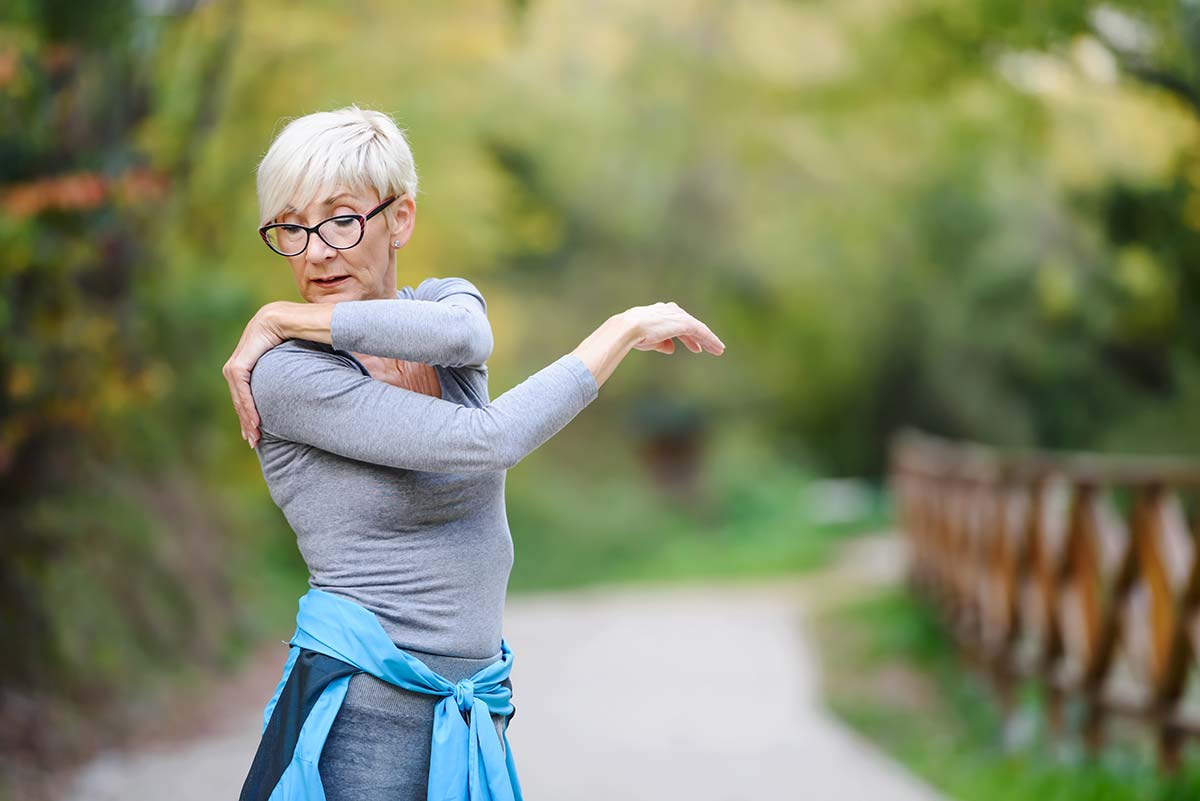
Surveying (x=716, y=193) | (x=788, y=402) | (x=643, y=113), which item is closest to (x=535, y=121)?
(x=643, y=113)

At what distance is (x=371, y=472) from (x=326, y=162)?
0.45m

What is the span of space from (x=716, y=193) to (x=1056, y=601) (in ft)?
36.8

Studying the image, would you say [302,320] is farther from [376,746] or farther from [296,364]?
[376,746]

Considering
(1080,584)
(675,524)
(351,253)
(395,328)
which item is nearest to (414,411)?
(395,328)

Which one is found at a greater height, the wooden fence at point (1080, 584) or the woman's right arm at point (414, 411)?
the woman's right arm at point (414, 411)

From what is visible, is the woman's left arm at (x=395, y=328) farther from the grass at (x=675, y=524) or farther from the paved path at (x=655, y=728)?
the grass at (x=675, y=524)

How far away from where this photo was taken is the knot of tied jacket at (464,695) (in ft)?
6.52

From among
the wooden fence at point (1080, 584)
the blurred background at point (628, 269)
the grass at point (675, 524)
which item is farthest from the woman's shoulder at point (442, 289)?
the grass at point (675, 524)

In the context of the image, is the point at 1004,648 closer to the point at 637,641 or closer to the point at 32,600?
the point at 637,641

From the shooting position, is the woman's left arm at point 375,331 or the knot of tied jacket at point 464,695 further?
the knot of tied jacket at point 464,695

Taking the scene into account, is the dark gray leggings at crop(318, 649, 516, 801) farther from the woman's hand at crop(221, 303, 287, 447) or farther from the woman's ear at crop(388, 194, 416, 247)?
the woman's ear at crop(388, 194, 416, 247)

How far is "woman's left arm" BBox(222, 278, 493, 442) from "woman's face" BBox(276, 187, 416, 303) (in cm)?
5

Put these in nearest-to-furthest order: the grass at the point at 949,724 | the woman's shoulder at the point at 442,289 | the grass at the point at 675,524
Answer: the woman's shoulder at the point at 442,289, the grass at the point at 949,724, the grass at the point at 675,524

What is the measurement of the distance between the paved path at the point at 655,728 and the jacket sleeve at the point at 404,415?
12.2 feet
